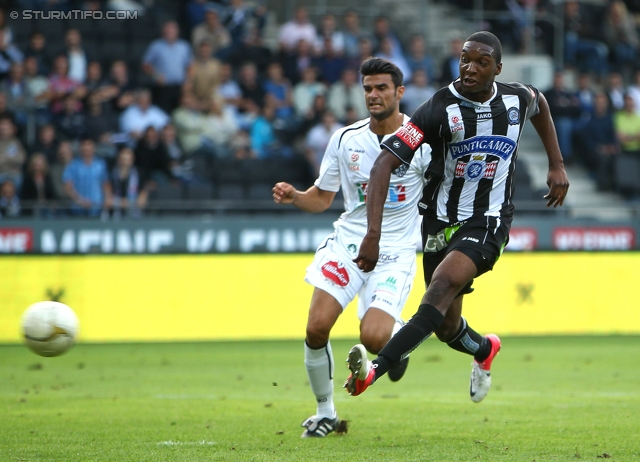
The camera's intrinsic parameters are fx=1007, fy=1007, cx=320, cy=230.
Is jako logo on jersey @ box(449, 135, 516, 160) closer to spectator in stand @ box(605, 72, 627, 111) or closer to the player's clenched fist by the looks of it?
the player's clenched fist

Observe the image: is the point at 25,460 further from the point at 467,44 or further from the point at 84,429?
the point at 467,44

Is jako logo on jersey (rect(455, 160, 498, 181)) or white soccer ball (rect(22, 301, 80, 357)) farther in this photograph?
white soccer ball (rect(22, 301, 80, 357))

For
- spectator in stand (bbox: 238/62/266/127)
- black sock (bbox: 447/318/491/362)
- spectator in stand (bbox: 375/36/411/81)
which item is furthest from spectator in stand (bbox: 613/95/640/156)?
black sock (bbox: 447/318/491/362)

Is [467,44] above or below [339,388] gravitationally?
above

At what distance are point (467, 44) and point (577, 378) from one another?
5.27m

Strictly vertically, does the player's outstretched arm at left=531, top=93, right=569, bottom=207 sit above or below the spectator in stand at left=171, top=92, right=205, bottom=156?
above

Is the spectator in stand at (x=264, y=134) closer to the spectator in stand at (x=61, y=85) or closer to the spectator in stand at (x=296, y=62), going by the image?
the spectator in stand at (x=296, y=62)

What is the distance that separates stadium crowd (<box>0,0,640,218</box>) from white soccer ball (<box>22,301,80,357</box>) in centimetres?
787

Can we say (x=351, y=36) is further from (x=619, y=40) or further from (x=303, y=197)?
(x=303, y=197)

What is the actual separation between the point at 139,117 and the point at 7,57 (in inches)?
95.8

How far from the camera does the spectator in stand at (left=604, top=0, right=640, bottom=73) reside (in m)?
21.4

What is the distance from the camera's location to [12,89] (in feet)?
53.7

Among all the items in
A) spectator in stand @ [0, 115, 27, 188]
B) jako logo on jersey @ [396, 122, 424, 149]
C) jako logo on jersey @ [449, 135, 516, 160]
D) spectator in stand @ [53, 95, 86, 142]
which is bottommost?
spectator in stand @ [0, 115, 27, 188]

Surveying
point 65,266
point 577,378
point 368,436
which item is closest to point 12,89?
point 65,266
